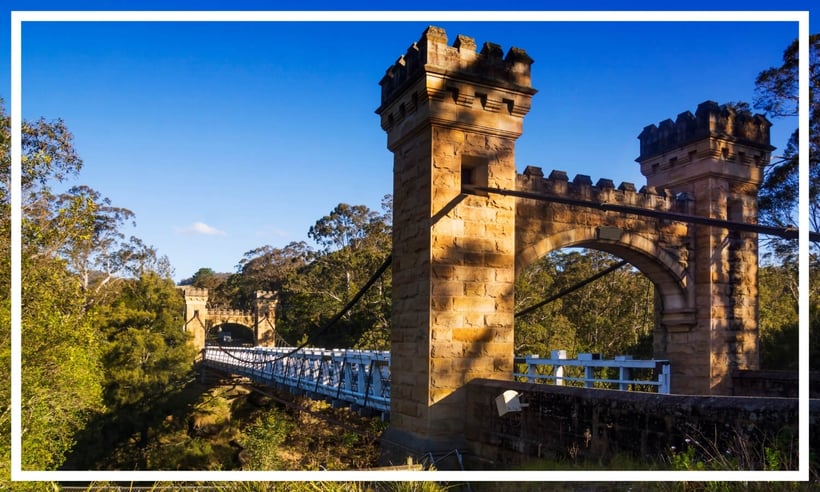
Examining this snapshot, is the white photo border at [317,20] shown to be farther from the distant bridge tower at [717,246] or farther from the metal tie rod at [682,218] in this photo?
the distant bridge tower at [717,246]

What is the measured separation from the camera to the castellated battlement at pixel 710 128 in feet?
33.4

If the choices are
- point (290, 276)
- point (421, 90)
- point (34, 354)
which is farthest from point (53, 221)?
point (290, 276)

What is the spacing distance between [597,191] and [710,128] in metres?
2.23

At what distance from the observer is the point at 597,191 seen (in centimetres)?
946

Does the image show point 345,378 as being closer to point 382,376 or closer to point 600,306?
point 382,376

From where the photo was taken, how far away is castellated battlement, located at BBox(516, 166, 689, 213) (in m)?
8.85

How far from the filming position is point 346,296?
23.8 m

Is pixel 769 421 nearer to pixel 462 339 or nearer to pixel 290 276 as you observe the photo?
pixel 462 339

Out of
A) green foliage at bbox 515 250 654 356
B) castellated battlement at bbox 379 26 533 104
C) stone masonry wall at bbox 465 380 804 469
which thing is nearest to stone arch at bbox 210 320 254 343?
green foliage at bbox 515 250 654 356

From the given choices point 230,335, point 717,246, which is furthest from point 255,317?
point 717,246

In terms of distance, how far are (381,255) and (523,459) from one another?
60.9 feet

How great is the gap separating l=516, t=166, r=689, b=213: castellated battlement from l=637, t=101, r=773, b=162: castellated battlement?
37.1 inches

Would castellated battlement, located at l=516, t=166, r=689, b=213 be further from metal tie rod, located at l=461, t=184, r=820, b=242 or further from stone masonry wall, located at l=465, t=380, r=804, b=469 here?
stone masonry wall, located at l=465, t=380, r=804, b=469

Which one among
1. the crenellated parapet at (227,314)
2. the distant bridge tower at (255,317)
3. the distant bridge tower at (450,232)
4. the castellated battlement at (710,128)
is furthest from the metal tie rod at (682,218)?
the crenellated parapet at (227,314)
